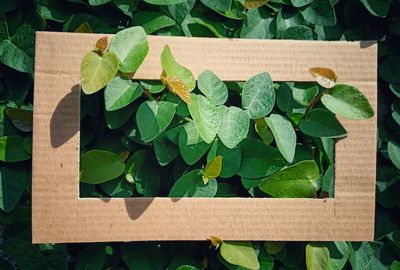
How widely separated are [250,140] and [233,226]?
151 millimetres

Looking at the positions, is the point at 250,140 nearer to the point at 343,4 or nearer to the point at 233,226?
the point at 233,226

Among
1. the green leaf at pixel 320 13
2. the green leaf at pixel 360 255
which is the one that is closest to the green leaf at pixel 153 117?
the green leaf at pixel 320 13

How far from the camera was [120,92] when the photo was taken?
719mm

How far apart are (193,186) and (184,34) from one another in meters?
0.27

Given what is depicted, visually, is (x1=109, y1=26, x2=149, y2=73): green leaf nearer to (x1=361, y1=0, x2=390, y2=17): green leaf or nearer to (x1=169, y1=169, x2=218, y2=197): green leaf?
(x1=169, y1=169, x2=218, y2=197): green leaf

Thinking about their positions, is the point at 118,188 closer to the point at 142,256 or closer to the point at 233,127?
the point at 142,256

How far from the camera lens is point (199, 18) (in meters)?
0.81

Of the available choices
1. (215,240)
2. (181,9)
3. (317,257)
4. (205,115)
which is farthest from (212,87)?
(317,257)

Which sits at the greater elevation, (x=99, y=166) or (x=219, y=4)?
(x=219, y=4)

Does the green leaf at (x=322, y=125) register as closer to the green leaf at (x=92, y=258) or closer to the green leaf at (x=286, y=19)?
the green leaf at (x=286, y=19)

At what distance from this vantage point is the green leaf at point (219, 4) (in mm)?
767

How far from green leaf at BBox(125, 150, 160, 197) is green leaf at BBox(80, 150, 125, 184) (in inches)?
0.8

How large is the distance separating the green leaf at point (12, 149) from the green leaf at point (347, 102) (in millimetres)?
530

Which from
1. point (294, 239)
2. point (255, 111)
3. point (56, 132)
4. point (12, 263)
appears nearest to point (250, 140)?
point (255, 111)
